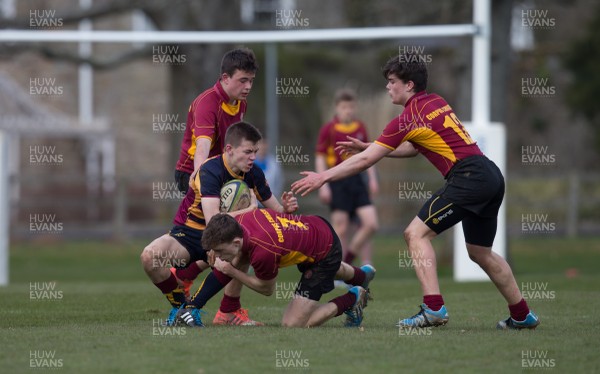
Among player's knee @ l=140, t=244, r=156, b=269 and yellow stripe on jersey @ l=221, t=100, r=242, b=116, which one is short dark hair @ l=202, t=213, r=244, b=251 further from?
yellow stripe on jersey @ l=221, t=100, r=242, b=116

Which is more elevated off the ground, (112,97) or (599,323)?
(112,97)

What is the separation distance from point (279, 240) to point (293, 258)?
23 cm

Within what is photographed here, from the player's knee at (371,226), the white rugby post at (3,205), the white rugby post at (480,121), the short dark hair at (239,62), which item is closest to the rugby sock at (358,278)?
the short dark hair at (239,62)

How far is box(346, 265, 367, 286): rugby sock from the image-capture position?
806 centimetres

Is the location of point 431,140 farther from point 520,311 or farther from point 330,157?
point 330,157

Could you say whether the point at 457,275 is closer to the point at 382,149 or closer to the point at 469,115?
the point at 469,115

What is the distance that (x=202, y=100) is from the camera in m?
8.27

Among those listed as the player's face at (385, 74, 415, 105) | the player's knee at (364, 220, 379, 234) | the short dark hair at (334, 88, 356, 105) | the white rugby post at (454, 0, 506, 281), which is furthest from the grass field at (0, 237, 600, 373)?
the short dark hair at (334, 88, 356, 105)

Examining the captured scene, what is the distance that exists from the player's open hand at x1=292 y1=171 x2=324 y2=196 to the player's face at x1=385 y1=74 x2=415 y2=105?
0.95 meters

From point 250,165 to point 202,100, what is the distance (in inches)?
37.3

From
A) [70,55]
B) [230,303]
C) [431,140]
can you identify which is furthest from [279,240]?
[70,55]

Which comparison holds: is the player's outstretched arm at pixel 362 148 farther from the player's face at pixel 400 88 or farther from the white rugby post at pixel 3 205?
the white rugby post at pixel 3 205

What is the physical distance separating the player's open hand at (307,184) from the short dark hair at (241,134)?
1.93ft

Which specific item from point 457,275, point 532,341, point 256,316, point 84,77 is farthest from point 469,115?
point 84,77
